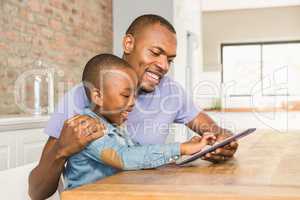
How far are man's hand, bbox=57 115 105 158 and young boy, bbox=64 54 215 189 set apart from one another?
0.02m

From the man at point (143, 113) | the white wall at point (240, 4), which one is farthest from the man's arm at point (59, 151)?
the white wall at point (240, 4)

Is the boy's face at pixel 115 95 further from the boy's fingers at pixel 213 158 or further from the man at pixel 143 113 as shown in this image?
the boy's fingers at pixel 213 158

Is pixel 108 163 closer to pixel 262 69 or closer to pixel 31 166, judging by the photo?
pixel 31 166

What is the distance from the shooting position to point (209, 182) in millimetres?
1029

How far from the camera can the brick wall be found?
3289 mm

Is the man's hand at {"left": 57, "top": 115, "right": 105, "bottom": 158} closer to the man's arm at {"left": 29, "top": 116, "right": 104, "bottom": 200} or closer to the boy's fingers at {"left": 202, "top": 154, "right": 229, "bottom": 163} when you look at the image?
the man's arm at {"left": 29, "top": 116, "right": 104, "bottom": 200}

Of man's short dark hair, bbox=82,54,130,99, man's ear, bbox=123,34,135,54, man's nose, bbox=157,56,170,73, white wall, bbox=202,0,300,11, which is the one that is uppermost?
white wall, bbox=202,0,300,11

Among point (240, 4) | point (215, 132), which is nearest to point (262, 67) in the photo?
point (240, 4)

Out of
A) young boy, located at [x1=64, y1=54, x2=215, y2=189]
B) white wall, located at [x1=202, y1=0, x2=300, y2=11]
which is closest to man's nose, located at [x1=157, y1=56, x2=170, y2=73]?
young boy, located at [x1=64, y1=54, x2=215, y2=189]

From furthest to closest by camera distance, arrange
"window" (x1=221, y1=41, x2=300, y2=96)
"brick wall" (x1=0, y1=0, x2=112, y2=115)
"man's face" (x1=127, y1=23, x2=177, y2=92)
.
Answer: "window" (x1=221, y1=41, x2=300, y2=96) < "brick wall" (x1=0, y1=0, x2=112, y2=115) < "man's face" (x1=127, y1=23, x2=177, y2=92)

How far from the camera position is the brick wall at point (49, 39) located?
10.8 feet

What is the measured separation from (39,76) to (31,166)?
2408 millimetres

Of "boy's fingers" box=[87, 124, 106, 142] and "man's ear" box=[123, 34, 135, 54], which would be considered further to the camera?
"man's ear" box=[123, 34, 135, 54]

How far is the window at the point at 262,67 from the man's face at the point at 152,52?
5.82 meters
